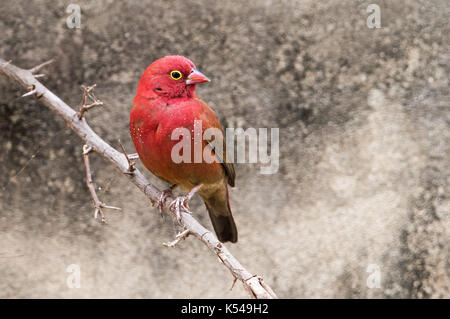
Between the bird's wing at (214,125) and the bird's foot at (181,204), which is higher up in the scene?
the bird's wing at (214,125)

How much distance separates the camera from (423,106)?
330 centimetres

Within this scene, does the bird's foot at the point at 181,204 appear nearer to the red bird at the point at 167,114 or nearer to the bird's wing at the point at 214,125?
the red bird at the point at 167,114

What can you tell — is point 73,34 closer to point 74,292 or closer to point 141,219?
point 141,219

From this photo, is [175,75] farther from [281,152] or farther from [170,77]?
[281,152]

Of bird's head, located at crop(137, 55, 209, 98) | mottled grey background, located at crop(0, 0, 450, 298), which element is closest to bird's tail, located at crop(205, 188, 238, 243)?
mottled grey background, located at crop(0, 0, 450, 298)

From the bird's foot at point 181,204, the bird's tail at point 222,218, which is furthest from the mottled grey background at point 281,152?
the bird's foot at point 181,204

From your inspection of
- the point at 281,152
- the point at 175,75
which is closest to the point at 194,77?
the point at 175,75

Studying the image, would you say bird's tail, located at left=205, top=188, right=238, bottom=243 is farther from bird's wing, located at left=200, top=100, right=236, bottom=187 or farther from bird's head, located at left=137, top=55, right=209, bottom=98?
bird's head, located at left=137, top=55, right=209, bottom=98

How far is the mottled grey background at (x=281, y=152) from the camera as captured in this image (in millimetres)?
3193

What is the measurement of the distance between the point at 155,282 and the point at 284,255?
92 centimetres

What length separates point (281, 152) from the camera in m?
3.35

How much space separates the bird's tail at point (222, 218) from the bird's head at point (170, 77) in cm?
75

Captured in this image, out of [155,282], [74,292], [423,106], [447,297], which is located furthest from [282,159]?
[74,292]

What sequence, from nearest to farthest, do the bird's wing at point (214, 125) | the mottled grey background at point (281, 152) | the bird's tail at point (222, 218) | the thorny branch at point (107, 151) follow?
the thorny branch at point (107, 151)
the bird's wing at point (214, 125)
the bird's tail at point (222, 218)
the mottled grey background at point (281, 152)
